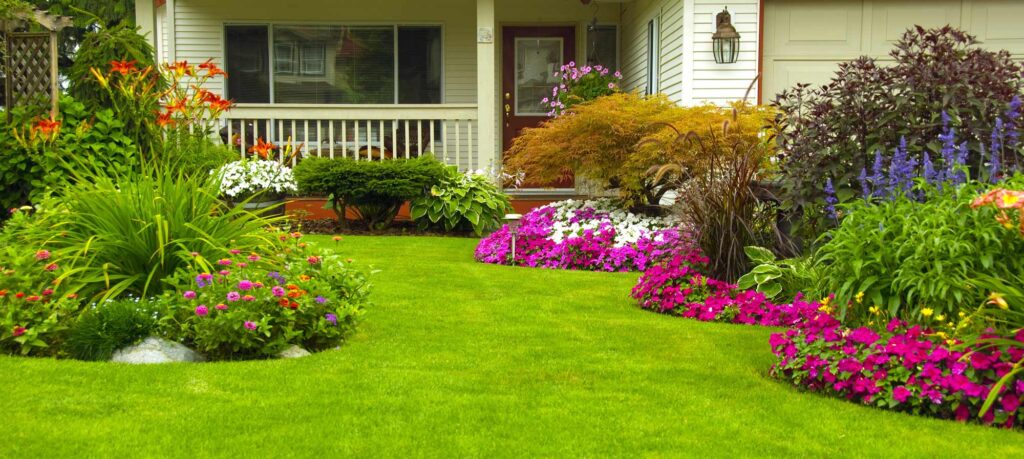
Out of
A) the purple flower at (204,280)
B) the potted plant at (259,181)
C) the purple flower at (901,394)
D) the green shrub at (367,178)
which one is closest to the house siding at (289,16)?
the potted plant at (259,181)

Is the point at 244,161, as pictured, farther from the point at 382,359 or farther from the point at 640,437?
the point at 640,437

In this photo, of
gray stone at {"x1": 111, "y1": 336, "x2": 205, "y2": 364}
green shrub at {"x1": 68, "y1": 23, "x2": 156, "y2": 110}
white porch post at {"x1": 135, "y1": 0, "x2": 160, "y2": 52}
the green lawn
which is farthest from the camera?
white porch post at {"x1": 135, "y1": 0, "x2": 160, "y2": 52}

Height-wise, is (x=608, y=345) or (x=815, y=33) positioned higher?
(x=815, y=33)

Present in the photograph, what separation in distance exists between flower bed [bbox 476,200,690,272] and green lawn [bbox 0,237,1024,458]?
10.3 ft

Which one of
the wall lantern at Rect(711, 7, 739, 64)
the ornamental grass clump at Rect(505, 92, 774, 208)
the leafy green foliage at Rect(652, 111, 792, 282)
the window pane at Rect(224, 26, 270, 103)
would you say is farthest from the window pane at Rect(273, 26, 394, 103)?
the leafy green foliage at Rect(652, 111, 792, 282)

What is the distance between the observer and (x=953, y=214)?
454cm

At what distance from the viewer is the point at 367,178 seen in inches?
442

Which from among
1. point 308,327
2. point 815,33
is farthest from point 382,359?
point 815,33

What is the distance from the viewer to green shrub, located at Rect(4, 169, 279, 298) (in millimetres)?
5309

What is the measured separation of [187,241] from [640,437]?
293 cm

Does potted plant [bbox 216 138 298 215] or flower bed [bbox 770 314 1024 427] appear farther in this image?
potted plant [bbox 216 138 298 215]

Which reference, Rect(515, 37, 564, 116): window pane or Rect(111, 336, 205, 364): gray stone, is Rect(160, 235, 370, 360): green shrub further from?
Rect(515, 37, 564, 116): window pane

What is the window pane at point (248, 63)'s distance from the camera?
1445 cm

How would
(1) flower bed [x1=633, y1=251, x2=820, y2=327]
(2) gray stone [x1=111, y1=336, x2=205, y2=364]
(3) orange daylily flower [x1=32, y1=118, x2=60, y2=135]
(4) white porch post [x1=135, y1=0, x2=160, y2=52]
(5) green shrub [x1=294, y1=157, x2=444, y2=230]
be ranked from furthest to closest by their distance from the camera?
(4) white porch post [x1=135, y1=0, x2=160, y2=52] → (5) green shrub [x1=294, y1=157, x2=444, y2=230] → (3) orange daylily flower [x1=32, y1=118, x2=60, y2=135] → (1) flower bed [x1=633, y1=251, x2=820, y2=327] → (2) gray stone [x1=111, y1=336, x2=205, y2=364]
